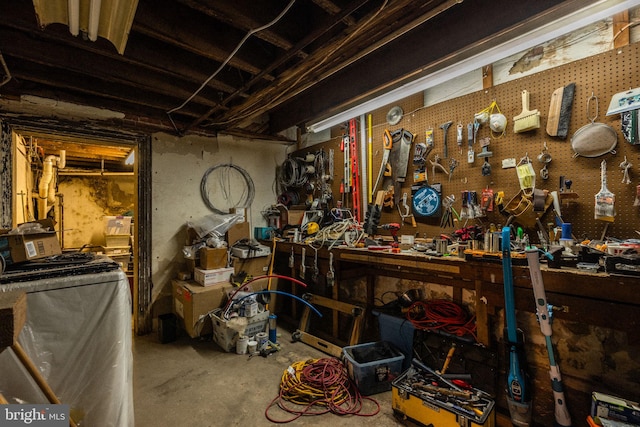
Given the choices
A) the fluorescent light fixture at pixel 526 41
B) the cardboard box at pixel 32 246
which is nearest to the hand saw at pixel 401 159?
the fluorescent light fixture at pixel 526 41

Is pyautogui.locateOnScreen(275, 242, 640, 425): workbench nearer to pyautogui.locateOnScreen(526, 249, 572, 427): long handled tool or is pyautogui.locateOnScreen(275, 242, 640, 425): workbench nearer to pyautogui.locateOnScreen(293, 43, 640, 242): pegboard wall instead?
pyautogui.locateOnScreen(526, 249, 572, 427): long handled tool

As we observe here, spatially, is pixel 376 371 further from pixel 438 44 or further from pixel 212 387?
pixel 438 44

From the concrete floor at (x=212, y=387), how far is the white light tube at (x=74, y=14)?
7.83 ft

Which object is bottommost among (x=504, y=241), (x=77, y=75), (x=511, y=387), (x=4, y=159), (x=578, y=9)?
(x=511, y=387)

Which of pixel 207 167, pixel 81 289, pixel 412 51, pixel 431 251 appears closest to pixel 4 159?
pixel 207 167

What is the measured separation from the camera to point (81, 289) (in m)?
1.10

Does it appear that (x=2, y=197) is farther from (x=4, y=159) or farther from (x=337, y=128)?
(x=337, y=128)

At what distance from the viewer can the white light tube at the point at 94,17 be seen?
137 cm

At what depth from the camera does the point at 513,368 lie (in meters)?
1.51

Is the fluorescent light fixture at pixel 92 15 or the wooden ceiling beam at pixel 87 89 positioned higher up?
the wooden ceiling beam at pixel 87 89

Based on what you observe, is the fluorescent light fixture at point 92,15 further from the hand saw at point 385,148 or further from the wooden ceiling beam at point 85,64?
the hand saw at point 385,148

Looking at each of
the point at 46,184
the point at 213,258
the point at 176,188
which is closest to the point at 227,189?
the point at 176,188

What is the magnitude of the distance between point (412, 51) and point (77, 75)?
2.94 metres

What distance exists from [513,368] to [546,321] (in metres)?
0.33
